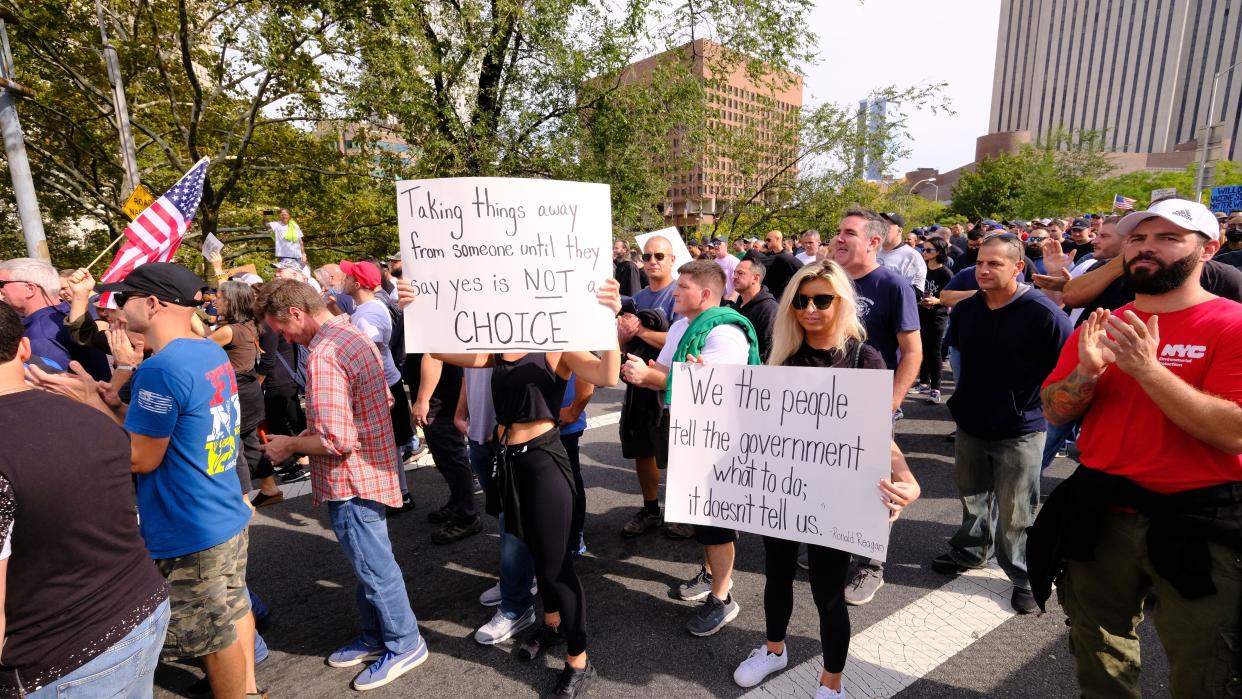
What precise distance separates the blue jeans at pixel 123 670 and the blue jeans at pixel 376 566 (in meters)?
0.87

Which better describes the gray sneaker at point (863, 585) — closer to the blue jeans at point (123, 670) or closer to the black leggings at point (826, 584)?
the black leggings at point (826, 584)

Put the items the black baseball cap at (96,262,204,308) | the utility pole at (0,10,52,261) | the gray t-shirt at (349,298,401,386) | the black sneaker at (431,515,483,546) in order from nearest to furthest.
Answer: the black baseball cap at (96,262,204,308) < the black sneaker at (431,515,483,546) < the gray t-shirt at (349,298,401,386) < the utility pole at (0,10,52,261)

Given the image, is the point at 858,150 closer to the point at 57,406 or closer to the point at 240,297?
the point at 240,297

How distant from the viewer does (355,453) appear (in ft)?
9.18

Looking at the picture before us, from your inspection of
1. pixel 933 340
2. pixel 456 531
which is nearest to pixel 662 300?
pixel 456 531

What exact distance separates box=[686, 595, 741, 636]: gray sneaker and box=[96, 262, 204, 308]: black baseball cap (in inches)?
114

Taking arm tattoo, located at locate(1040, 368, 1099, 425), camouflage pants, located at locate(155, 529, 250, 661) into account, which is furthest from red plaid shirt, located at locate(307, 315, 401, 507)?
arm tattoo, located at locate(1040, 368, 1099, 425)

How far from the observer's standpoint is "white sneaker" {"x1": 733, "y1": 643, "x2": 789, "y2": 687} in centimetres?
276

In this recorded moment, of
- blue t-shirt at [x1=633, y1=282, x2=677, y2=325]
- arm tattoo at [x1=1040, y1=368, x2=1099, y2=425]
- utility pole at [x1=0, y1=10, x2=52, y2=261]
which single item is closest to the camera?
arm tattoo at [x1=1040, y1=368, x2=1099, y2=425]

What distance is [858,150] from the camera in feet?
50.8

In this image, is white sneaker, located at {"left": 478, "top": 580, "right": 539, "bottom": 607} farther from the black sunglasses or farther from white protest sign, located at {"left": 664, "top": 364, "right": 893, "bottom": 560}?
the black sunglasses

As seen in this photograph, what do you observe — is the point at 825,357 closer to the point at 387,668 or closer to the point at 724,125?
the point at 387,668

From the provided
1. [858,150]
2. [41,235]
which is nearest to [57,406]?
[41,235]

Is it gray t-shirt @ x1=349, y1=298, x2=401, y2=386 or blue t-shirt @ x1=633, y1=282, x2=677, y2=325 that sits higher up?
blue t-shirt @ x1=633, y1=282, x2=677, y2=325
